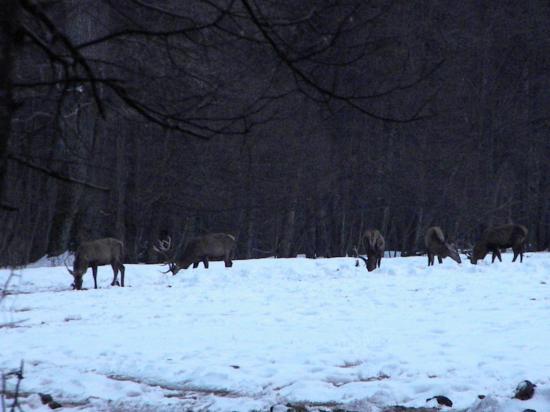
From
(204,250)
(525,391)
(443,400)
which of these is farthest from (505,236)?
(525,391)

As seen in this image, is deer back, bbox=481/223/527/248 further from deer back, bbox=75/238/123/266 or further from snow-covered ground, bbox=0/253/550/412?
deer back, bbox=75/238/123/266

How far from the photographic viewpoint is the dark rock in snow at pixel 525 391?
7164 mm

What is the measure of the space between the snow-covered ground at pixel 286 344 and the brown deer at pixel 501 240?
308 inches

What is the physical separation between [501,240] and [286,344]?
1766cm

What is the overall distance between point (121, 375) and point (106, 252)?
12.9 metres

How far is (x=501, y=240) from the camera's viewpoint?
2719cm

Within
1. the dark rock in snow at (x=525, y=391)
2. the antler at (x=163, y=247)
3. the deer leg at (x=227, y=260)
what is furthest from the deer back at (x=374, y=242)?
the dark rock in snow at (x=525, y=391)

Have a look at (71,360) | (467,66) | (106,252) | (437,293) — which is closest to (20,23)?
(71,360)

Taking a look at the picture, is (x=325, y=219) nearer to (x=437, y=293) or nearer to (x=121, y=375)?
(x=437, y=293)

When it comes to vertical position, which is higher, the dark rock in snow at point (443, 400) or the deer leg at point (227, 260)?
the deer leg at point (227, 260)

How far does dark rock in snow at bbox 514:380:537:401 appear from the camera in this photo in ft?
23.5

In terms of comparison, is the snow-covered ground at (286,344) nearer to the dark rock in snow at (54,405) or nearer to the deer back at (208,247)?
the dark rock in snow at (54,405)

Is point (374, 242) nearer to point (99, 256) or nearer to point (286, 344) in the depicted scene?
point (99, 256)

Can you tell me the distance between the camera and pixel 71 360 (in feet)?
33.7
